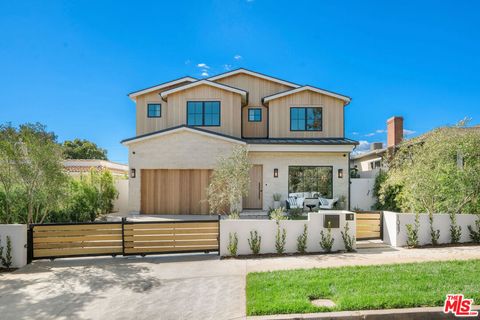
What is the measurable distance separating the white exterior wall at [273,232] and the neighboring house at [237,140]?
5878 millimetres

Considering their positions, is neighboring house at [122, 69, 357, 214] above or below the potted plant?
above

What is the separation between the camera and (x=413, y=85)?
19078 millimetres

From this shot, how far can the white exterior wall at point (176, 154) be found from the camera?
15.8m

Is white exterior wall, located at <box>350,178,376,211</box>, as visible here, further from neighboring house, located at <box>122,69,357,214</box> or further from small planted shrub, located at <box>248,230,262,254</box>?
small planted shrub, located at <box>248,230,262,254</box>

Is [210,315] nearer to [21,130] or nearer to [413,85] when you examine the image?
[21,130]

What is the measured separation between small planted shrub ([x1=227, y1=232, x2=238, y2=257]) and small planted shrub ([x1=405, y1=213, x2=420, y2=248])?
17.8 feet

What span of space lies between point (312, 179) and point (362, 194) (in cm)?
324

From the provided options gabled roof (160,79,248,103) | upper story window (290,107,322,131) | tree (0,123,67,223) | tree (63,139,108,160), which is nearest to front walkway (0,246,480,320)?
tree (0,123,67,223)

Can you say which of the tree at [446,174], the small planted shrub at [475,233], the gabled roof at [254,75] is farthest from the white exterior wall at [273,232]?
the gabled roof at [254,75]

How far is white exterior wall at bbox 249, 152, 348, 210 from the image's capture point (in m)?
16.8

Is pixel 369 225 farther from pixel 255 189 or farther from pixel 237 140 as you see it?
pixel 237 140

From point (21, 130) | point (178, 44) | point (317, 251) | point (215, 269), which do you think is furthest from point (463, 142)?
point (178, 44)

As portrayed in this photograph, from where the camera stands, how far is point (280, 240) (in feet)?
27.9

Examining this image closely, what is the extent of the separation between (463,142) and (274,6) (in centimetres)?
969
